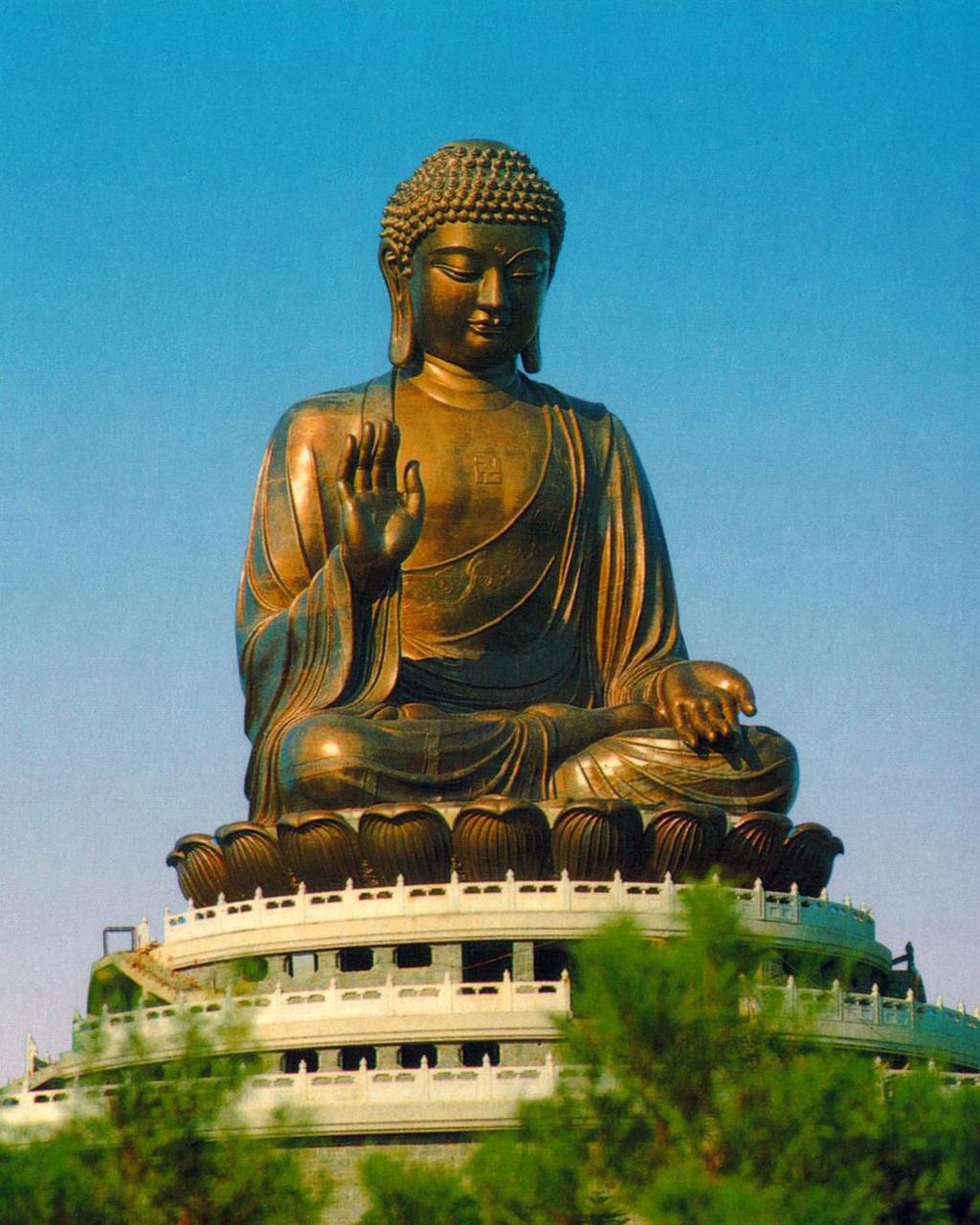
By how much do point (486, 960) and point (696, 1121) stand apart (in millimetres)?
6784

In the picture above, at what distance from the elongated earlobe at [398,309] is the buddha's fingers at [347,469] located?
238 cm

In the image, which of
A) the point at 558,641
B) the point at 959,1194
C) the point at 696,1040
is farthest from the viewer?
the point at 558,641

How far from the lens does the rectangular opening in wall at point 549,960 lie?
2180 cm

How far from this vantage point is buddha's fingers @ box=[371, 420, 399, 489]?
23.7 m

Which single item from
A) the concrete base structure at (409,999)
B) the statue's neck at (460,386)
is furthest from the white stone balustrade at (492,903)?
the statue's neck at (460,386)

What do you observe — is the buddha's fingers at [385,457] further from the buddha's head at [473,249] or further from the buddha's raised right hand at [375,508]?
the buddha's head at [473,249]

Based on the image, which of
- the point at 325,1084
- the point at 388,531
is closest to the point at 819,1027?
the point at 325,1084

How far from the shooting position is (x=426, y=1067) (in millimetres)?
20016

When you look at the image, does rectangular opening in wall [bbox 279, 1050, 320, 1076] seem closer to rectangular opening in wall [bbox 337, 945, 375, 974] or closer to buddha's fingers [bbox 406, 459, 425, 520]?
rectangular opening in wall [bbox 337, 945, 375, 974]

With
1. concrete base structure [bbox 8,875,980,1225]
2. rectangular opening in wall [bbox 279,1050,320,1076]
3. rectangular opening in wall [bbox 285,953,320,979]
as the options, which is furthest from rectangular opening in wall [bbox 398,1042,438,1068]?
rectangular opening in wall [bbox 285,953,320,979]

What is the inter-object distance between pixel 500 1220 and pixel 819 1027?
5.74 m

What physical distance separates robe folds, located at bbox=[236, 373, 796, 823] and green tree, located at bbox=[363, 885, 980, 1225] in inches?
291

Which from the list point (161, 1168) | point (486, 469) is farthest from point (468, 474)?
point (161, 1168)

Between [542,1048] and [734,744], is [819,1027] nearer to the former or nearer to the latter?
[542,1048]
